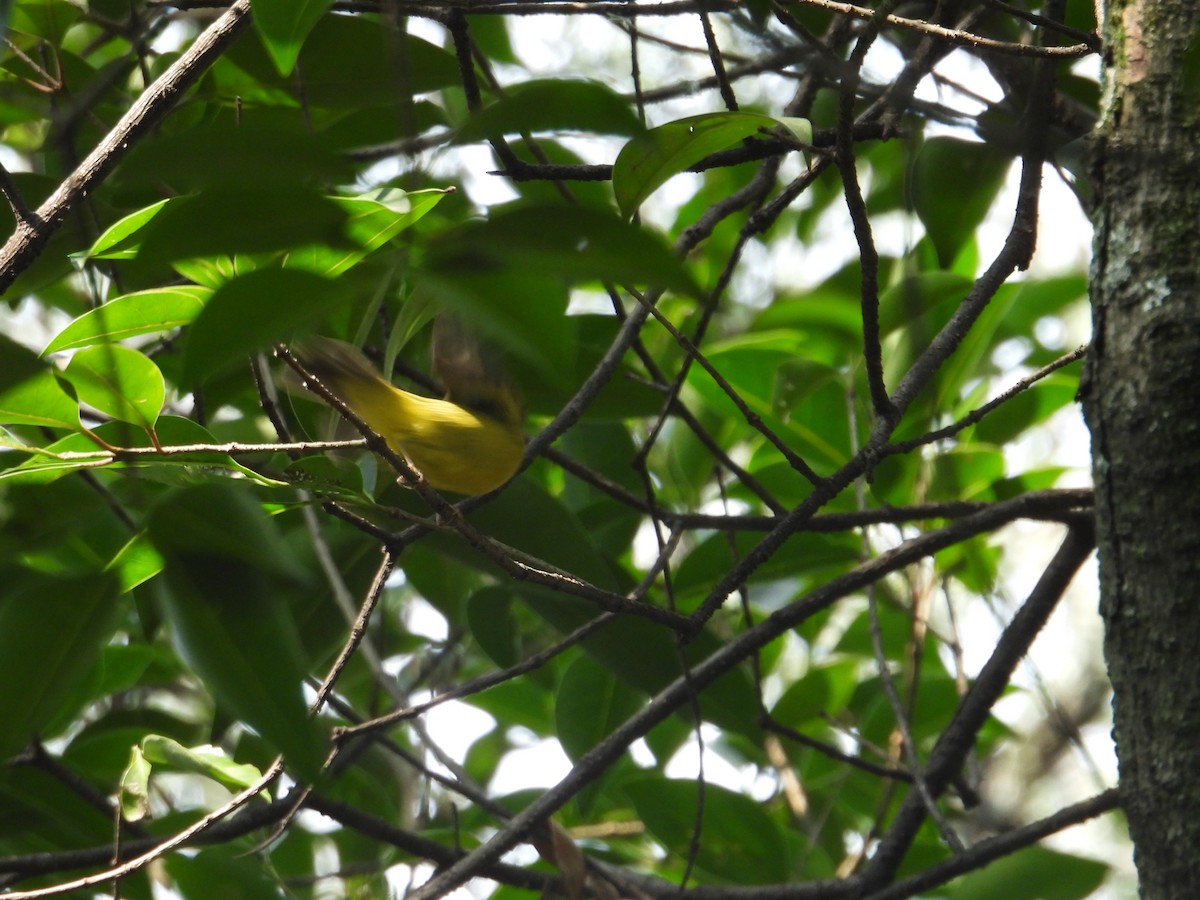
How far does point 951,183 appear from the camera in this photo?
1.41 m

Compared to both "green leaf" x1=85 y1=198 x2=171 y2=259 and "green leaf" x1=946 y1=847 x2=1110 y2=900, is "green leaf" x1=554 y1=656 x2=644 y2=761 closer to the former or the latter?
"green leaf" x1=946 y1=847 x2=1110 y2=900

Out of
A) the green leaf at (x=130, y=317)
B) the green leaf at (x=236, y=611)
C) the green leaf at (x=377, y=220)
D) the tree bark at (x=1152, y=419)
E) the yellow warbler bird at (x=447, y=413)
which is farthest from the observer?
the yellow warbler bird at (x=447, y=413)

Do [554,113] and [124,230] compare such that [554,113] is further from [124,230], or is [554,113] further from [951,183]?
[951,183]

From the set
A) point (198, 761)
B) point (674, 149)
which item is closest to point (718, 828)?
point (198, 761)

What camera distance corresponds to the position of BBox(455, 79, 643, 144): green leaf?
1.49ft

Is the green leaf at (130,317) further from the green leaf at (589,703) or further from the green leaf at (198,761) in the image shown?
the green leaf at (589,703)

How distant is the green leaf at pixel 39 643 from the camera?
2.07ft

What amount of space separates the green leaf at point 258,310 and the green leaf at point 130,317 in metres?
0.39

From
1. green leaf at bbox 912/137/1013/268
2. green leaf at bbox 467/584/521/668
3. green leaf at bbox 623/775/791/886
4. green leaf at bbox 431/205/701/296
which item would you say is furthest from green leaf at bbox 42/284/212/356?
green leaf at bbox 623/775/791/886

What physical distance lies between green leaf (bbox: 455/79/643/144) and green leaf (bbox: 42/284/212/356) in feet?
1.34

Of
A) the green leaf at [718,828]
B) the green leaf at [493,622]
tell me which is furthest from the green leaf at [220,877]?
the green leaf at [718,828]

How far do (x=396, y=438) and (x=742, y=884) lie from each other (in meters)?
1.02

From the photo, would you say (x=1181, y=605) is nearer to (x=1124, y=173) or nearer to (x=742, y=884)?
(x=1124, y=173)

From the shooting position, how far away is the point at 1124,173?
0.97m
